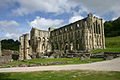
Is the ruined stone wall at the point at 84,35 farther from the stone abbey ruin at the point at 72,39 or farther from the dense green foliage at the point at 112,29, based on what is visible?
the dense green foliage at the point at 112,29

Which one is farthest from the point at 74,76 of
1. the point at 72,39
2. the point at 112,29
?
the point at 112,29

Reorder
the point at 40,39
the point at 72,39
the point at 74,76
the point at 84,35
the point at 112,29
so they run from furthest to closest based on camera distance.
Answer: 1. the point at 112,29
2. the point at 40,39
3. the point at 72,39
4. the point at 84,35
5. the point at 74,76

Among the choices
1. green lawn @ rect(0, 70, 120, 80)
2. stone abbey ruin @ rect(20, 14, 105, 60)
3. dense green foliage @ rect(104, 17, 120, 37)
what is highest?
dense green foliage @ rect(104, 17, 120, 37)

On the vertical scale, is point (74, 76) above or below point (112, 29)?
below

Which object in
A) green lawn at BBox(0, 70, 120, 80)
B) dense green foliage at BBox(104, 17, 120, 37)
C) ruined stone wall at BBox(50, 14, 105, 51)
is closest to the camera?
green lawn at BBox(0, 70, 120, 80)

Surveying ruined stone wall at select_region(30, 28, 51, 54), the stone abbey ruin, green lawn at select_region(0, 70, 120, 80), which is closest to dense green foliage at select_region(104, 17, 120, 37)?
the stone abbey ruin

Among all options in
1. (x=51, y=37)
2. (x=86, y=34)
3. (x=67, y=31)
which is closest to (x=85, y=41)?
(x=86, y=34)

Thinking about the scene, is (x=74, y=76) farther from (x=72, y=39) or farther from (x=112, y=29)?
(x=112, y=29)

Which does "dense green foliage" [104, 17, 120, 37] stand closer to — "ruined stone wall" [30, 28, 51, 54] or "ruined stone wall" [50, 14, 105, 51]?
"ruined stone wall" [50, 14, 105, 51]

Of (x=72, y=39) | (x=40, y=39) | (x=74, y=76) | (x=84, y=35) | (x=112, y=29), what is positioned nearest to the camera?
(x=74, y=76)

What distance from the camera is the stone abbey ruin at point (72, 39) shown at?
38.7m

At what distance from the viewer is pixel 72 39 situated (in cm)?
5269

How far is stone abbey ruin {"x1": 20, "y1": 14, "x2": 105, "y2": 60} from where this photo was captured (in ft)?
127

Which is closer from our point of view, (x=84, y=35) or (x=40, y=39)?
(x=84, y=35)
